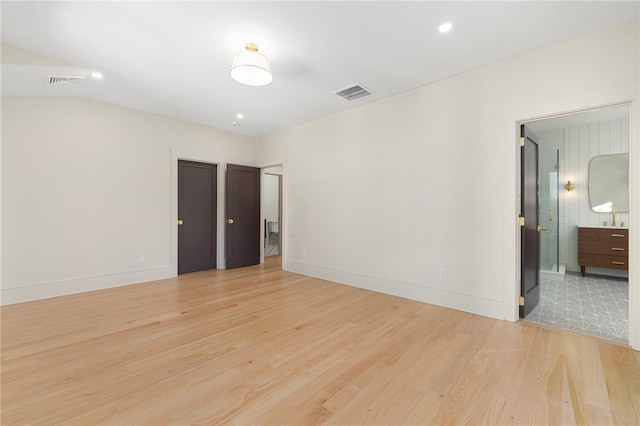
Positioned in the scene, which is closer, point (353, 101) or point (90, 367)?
point (90, 367)

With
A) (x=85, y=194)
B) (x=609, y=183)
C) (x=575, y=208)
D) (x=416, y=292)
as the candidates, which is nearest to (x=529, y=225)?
(x=416, y=292)

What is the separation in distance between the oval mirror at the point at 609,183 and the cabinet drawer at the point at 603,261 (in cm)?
92

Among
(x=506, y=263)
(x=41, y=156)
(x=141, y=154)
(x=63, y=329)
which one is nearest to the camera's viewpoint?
(x=63, y=329)

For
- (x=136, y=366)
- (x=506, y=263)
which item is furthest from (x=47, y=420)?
(x=506, y=263)

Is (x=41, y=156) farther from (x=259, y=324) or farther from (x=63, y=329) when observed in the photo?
(x=259, y=324)

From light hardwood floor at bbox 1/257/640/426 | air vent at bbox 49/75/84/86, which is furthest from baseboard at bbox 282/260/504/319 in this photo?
air vent at bbox 49/75/84/86

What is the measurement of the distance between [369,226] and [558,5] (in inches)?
117

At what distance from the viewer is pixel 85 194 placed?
4043 millimetres

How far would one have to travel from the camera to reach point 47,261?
373 cm

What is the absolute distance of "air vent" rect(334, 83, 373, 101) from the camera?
11.8ft

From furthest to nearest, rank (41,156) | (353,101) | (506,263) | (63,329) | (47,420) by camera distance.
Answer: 1. (353,101)
2. (41,156)
3. (506,263)
4. (63,329)
5. (47,420)

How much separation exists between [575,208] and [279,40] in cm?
606

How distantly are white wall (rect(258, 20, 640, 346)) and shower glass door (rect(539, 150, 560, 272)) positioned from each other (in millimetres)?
2981

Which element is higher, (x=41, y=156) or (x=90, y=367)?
(x=41, y=156)
